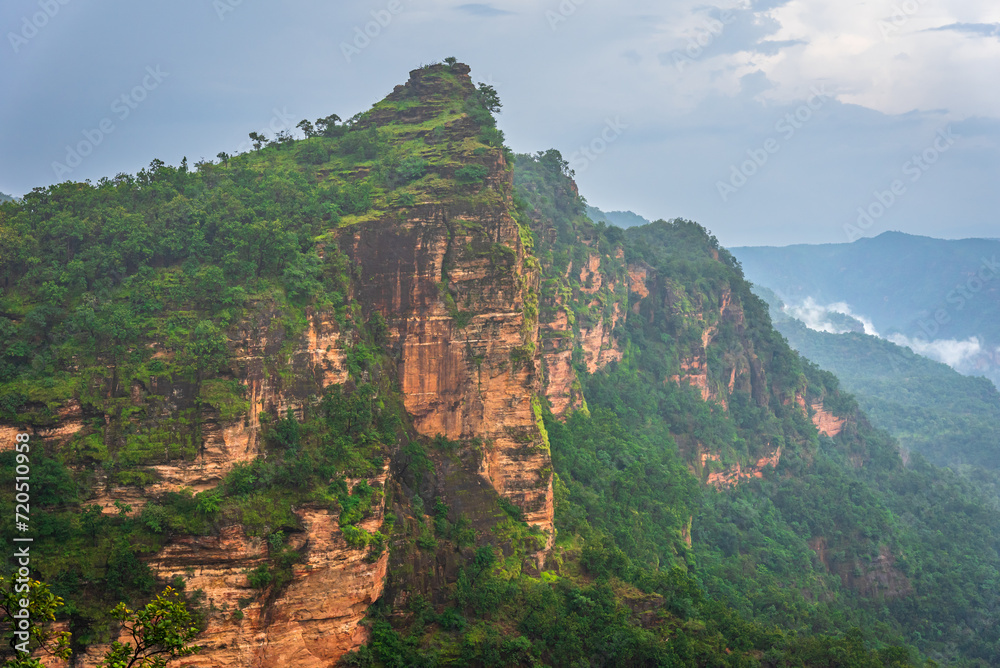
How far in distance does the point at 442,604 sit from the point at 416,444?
7.42 meters

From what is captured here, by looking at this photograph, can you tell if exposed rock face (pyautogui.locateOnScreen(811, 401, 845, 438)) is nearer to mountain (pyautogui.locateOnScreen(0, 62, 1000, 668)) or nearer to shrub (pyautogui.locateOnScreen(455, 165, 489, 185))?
mountain (pyautogui.locateOnScreen(0, 62, 1000, 668))

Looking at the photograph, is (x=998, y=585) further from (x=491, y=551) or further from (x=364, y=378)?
(x=364, y=378)

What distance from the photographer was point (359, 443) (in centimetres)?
3338

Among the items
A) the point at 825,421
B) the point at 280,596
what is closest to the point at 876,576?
the point at 825,421

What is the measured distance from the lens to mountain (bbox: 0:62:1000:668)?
2875 cm

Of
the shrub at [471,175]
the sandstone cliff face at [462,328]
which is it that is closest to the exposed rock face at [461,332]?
the sandstone cliff face at [462,328]

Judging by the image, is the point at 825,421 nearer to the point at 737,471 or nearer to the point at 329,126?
the point at 737,471

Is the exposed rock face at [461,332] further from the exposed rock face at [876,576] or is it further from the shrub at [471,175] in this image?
the exposed rock face at [876,576]

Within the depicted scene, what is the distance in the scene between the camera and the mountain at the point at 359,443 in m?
28.8

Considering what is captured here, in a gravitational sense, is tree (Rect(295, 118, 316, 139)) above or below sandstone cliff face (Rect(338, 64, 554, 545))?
above

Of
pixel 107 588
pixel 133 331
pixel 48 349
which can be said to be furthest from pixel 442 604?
pixel 48 349

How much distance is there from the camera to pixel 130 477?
94.5 ft

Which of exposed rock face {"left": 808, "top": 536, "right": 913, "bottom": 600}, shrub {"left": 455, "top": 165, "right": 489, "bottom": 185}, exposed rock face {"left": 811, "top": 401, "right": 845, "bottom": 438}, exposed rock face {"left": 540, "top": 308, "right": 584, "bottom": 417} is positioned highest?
shrub {"left": 455, "top": 165, "right": 489, "bottom": 185}

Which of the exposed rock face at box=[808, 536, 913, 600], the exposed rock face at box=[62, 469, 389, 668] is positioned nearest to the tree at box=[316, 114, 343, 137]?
the exposed rock face at box=[62, 469, 389, 668]
